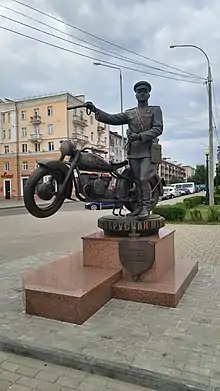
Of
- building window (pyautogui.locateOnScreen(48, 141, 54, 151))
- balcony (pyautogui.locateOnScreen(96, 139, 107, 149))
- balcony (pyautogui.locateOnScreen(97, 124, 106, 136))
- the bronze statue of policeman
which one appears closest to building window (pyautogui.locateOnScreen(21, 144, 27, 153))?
building window (pyautogui.locateOnScreen(48, 141, 54, 151))

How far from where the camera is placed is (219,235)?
35.8ft

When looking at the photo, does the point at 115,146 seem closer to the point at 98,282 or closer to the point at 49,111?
the point at 49,111

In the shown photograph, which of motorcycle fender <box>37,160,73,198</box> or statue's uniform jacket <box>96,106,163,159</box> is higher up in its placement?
statue's uniform jacket <box>96,106,163,159</box>

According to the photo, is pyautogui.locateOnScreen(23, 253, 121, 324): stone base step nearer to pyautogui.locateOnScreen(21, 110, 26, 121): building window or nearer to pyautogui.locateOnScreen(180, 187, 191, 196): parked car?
pyautogui.locateOnScreen(21, 110, 26, 121): building window

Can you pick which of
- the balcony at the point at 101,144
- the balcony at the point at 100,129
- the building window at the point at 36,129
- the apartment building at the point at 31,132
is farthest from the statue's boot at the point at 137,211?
the balcony at the point at 100,129

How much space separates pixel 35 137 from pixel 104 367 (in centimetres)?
4307

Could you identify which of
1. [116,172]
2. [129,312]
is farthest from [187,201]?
[129,312]

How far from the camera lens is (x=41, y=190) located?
15.3 ft

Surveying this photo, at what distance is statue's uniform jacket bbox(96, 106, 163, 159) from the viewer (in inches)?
207

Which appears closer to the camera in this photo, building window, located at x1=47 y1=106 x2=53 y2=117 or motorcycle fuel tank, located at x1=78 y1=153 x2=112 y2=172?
motorcycle fuel tank, located at x1=78 y1=153 x2=112 y2=172

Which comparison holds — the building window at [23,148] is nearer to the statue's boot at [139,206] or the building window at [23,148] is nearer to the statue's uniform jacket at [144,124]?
the statue's uniform jacket at [144,124]

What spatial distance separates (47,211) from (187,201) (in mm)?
15517

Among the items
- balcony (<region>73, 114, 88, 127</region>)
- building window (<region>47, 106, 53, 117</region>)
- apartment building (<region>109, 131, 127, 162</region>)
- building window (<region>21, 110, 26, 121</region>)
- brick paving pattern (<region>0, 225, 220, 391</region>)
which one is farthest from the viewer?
apartment building (<region>109, 131, 127, 162</region>)

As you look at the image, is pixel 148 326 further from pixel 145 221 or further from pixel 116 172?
pixel 116 172
